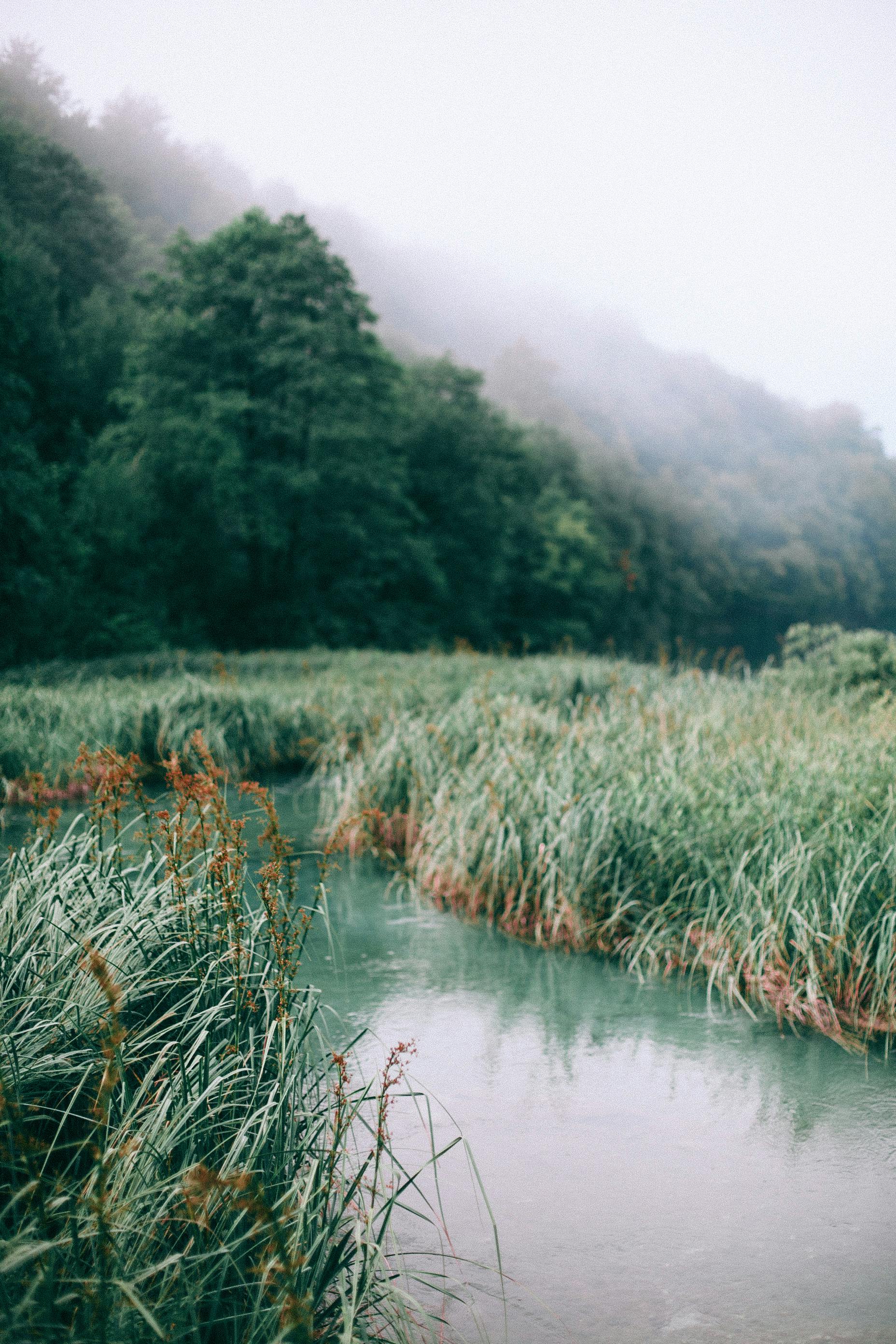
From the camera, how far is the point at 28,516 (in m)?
14.1

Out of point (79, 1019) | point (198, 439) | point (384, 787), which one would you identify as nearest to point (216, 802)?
point (79, 1019)

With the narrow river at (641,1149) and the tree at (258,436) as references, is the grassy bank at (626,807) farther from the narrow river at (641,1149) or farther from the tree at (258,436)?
the tree at (258,436)

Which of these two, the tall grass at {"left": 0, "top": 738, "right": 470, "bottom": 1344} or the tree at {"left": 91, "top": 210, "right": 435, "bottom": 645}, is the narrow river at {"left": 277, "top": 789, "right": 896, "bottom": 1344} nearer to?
the tall grass at {"left": 0, "top": 738, "right": 470, "bottom": 1344}

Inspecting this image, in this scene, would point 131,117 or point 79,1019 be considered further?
point 131,117

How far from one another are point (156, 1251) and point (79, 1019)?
67cm

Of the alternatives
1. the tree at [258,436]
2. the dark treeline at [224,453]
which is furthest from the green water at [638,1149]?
the tree at [258,436]

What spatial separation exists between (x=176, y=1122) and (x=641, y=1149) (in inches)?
56.9

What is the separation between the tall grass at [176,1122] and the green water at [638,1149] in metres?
0.29

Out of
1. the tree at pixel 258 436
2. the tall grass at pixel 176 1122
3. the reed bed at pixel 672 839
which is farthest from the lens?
the tree at pixel 258 436

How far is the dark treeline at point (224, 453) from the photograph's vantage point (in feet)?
61.7

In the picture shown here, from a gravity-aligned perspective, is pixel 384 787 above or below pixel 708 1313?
above

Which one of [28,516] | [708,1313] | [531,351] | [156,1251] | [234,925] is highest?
[531,351]

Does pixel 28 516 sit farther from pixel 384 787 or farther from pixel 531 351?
pixel 531 351

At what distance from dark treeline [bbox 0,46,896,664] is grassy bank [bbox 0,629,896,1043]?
24.3 ft
